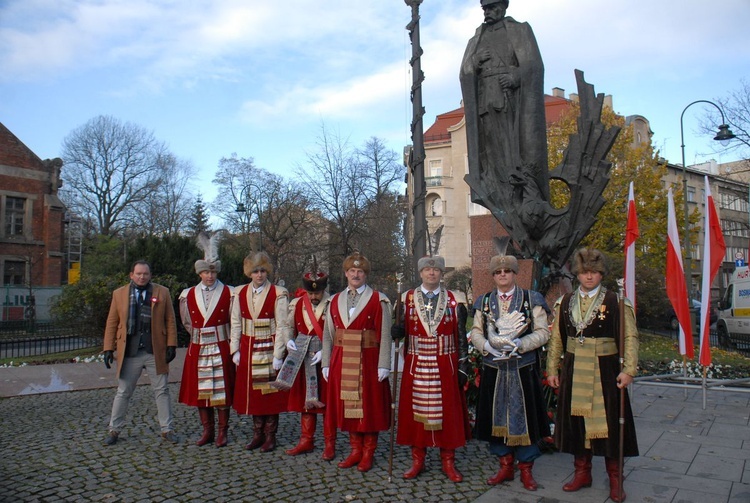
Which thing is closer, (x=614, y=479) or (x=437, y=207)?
(x=614, y=479)

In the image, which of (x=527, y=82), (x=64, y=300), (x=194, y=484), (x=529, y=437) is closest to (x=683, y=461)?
(x=529, y=437)

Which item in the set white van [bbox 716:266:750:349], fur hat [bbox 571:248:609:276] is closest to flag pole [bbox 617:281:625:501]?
fur hat [bbox 571:248:609:276]

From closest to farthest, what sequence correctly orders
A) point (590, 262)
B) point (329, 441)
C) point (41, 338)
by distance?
point (590, 262) → point (329, 441) → point (41, 338)

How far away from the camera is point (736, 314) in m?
17.6

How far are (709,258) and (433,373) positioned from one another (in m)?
5.34

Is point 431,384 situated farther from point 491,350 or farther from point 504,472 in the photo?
point 504,472

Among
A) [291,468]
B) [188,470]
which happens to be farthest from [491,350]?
[188,470]

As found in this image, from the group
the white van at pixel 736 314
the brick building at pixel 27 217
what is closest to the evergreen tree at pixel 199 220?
the brick building at pixel 27 217

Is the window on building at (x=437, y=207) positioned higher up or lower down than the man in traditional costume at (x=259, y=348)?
higher up

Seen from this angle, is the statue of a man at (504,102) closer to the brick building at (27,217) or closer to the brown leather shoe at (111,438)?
the brown leather shoe at (111,438)

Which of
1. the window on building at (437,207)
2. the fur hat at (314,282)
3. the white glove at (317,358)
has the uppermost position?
the window on building at (437,207)

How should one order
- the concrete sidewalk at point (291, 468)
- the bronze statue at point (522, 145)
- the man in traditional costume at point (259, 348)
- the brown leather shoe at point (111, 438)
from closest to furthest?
the concrete sidewalk at point (291, 468)
the man in traditional costume at point (259, 348)
the brown leather shoe at point (111, 438)
the bronze statue at point (522, 145)

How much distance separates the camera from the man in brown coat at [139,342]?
6.35m

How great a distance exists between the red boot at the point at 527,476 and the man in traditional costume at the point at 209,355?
3.04 metres
